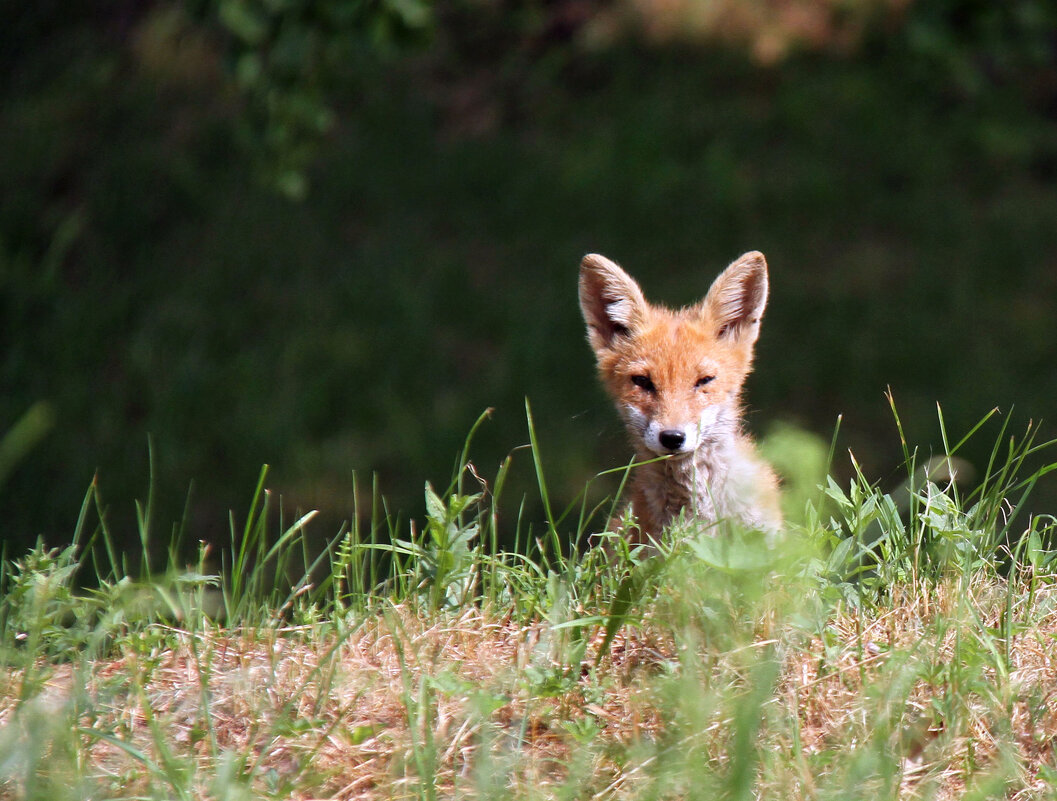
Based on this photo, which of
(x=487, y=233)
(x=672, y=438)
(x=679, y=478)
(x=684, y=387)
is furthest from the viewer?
(x=487, y=233)

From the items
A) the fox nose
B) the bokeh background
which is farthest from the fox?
the bokeh background

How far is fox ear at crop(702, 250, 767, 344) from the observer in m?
4.33

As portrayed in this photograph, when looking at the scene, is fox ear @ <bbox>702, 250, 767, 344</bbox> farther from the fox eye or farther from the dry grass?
the dry grass

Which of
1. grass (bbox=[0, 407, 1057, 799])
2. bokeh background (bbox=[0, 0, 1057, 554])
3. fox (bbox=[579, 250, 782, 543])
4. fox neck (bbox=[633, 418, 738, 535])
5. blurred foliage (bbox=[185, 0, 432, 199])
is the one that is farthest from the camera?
bokeh background (bbox=[0, 0, 1057, 554])

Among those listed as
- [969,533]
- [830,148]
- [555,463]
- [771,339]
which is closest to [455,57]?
[830,148]

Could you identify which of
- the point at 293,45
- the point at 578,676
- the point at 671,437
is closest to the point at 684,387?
the point at 671,437

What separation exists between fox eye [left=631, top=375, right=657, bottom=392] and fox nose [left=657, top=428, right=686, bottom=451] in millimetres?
278

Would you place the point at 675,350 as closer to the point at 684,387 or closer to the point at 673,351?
the point at 673,351

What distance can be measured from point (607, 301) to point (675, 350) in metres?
0.41

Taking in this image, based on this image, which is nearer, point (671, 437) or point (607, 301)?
point (671, 437)

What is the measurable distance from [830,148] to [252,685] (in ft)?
28.4

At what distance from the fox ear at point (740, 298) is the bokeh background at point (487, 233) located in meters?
2.26

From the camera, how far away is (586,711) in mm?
2768

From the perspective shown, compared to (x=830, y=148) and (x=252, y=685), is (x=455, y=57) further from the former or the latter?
(x=252, y=685)
